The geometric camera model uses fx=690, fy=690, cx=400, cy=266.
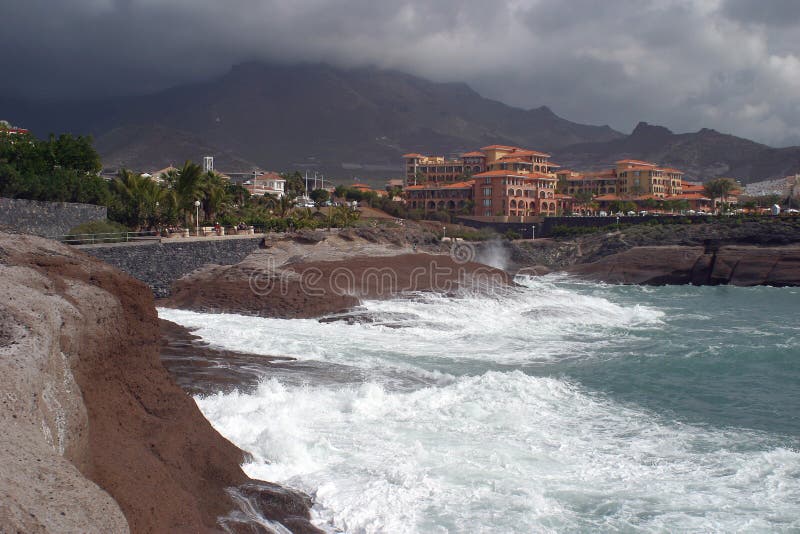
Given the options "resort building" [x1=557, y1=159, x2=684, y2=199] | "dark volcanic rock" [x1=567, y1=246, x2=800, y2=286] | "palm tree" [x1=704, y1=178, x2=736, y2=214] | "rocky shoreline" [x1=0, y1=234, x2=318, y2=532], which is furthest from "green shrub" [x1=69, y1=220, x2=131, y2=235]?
"resort building" [x1=557, y1=159, x2=684, y2=199]

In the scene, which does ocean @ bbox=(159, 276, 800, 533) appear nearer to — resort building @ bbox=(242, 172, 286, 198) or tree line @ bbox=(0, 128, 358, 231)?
tree line @ bbox=(0, 128, 358, 231)

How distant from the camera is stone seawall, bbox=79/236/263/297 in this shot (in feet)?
87.8

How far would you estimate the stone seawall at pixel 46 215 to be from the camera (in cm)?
2675

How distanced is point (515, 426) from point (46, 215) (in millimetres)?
24379

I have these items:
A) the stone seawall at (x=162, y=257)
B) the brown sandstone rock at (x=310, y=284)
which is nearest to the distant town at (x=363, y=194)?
the stone seawall at (x=162, y=257)

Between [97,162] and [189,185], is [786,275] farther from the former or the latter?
[97,162]

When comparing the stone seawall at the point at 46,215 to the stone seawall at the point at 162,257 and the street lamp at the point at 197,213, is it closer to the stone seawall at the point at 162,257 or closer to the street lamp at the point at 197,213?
the stone seawall at the point at 162,257

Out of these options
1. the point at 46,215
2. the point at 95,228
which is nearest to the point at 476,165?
the point at 95,228

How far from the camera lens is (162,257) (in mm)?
28656

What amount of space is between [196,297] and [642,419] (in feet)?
59.3

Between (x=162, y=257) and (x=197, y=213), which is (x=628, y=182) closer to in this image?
(x=197, y=213)

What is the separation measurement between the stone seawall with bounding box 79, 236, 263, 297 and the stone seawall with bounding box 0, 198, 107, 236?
338 cm

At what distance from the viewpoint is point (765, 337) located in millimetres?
24500

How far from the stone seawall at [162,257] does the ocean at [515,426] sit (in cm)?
513
